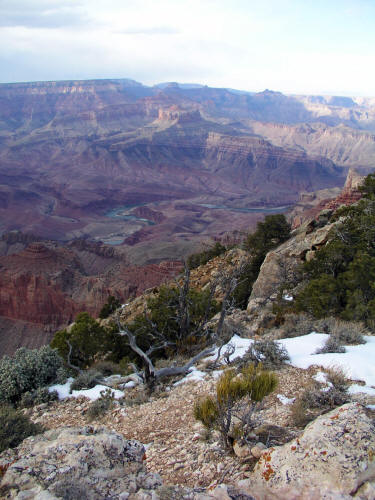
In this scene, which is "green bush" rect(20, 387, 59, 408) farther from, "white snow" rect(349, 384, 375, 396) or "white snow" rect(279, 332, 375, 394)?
"white snow" rect(349, 384, 375, 396)

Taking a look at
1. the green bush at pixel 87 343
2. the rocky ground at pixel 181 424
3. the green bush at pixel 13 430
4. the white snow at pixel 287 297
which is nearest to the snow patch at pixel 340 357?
the rocky ground at pixel 181 424

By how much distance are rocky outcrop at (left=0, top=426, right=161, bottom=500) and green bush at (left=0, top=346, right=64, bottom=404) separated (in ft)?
17.3

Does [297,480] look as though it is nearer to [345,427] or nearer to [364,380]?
[345,427]

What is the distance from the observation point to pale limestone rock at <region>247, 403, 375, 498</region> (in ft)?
11.5

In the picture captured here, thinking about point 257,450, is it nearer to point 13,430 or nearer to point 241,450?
point 241,450

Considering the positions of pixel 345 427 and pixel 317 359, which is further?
pixel 317 359

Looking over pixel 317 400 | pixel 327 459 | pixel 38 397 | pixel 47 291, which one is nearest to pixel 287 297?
pixel 317 400

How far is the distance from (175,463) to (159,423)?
1763 mm

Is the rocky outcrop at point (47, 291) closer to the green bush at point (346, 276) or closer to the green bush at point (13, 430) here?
the green bush at point (346, 276)

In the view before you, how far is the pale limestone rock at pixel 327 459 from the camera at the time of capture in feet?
11.5

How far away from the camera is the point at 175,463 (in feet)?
16.6

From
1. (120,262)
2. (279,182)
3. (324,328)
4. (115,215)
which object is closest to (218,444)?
(324,328)

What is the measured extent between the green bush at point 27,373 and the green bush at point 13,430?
3.46 meters

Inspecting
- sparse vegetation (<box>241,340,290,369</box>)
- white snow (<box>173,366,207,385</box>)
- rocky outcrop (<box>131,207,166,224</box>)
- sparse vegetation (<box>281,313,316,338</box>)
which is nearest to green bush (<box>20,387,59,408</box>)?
white snow (<box>173,366,207,385</box>)
